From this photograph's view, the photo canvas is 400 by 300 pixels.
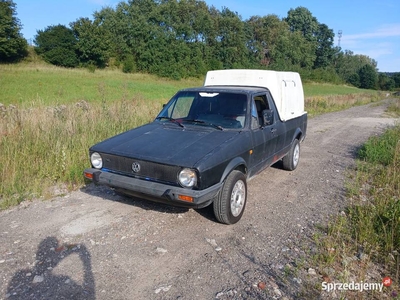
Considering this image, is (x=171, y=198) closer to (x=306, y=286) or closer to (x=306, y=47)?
(x=306, y=286)

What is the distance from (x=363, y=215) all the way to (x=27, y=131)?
6.95 m

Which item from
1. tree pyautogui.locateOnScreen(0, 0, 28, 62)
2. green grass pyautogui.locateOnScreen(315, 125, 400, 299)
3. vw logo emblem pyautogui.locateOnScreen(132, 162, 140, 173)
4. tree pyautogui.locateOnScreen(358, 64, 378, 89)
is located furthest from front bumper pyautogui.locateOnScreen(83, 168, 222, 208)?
tree pyautogui.locateOnScreen(358, 64, 378, 89)

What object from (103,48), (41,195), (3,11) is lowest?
(41,195)

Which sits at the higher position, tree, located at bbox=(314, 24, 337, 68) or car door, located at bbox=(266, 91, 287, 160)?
tree, located at bbox=(314, 24, 337, 68)

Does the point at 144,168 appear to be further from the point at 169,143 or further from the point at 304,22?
the point at 304,22

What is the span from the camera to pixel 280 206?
194 inches

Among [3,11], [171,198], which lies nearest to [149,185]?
[171,198]

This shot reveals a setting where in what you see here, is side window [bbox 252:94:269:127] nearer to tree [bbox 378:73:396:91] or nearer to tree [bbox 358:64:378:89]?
tree [bbox 378:73:396:91]

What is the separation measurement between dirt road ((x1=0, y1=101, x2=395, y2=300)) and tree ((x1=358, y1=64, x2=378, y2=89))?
9794 centimetres

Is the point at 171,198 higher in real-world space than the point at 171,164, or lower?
lower

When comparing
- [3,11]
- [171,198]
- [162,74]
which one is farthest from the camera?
[162,74]

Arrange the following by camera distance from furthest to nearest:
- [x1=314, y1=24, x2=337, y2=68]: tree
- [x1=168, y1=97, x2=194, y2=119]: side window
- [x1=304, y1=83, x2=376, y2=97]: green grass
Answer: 1. [x1=314, y1=24, x2=337, y2=68]: tree
2. [x1=304, y1=83, x2=376, y2=97]: green grass
3. [x1=168, y1=97, x2=194, y2=119]: side window

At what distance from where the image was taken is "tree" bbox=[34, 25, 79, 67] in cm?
5304

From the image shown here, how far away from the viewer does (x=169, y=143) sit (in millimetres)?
4133
